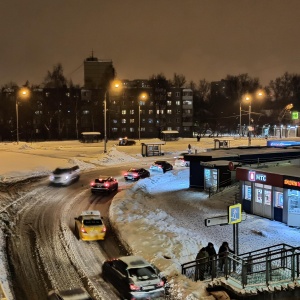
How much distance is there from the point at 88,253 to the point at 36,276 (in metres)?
3.28

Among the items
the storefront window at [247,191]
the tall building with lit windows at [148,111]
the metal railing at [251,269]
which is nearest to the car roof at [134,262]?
the metal railing at [251,269]

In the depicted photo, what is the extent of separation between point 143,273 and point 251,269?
405 cm

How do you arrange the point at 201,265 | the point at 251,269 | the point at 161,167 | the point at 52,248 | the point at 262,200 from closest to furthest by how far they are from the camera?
the point at 251,269, the point at 201,265, the point at 52,248, the point at 262,200, the point at 161,167

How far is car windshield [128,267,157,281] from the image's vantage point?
48.0ft

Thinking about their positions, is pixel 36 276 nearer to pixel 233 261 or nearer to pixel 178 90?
pixel 233 261

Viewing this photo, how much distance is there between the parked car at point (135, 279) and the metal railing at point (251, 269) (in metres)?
1.92

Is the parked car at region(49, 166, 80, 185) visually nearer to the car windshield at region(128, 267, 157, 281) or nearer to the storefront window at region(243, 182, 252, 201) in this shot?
the storefront window at region(243, 182, 252, 201)

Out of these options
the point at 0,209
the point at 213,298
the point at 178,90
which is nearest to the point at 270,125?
the point at 178,90

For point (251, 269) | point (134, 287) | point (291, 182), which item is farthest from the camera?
point (291, 182)

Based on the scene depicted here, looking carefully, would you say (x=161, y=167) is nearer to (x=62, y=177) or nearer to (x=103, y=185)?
(x=62, y=177)

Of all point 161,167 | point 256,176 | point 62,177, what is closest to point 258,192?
point 256,176

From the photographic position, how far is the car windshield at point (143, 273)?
14633 millimetres

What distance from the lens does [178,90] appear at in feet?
370

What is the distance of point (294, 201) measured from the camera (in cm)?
2653
